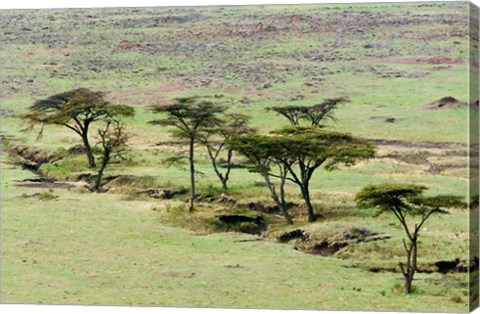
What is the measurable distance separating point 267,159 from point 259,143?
335mm

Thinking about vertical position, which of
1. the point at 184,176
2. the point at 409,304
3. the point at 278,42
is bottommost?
the point at 409,304

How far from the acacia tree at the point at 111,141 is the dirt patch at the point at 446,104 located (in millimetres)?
5302

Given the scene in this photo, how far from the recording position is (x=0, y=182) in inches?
1075

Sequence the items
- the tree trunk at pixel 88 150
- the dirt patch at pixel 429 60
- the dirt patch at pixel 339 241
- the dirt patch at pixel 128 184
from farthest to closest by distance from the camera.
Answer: the tree trunk at pixel 88 150, the dirt patch at pixel 128 184, the dirt patch at pixel 339 241, the dirt patch at pixel 429 60

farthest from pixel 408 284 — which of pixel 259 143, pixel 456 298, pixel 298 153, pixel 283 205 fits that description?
Answer: pixel 259 143

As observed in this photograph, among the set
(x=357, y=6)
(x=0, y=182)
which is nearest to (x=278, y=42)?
(x=357, y=6)

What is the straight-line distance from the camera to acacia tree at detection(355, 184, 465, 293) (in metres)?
25.2

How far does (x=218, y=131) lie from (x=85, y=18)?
3.05 m

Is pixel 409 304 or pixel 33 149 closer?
pixel 409 304

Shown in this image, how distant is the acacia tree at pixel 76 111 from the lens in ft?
88.5

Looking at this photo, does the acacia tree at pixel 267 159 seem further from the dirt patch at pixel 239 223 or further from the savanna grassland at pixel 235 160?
the dirt patch at pixel 239 223

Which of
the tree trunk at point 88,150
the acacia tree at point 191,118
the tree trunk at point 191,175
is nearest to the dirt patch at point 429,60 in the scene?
the acacia tree at point 191,118

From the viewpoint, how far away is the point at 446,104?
82.2 feet

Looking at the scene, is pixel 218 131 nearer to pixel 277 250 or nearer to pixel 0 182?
pixel 277 250
